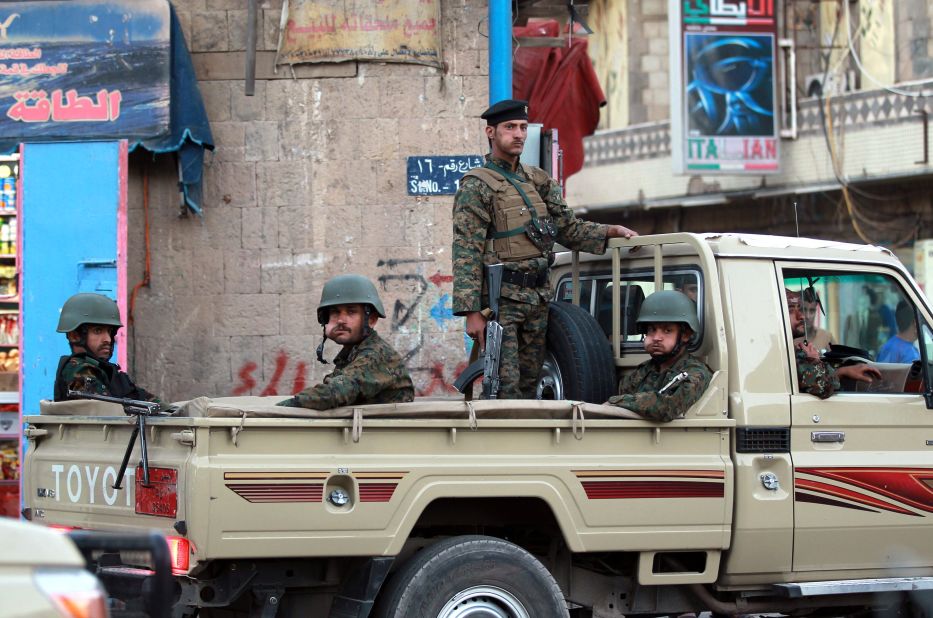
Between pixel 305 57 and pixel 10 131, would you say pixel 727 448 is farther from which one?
pixel 10 131

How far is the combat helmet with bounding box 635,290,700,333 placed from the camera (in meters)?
5.87

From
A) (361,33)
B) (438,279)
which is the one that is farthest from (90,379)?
(361,33)

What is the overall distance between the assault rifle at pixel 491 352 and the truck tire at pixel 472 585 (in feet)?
3.42

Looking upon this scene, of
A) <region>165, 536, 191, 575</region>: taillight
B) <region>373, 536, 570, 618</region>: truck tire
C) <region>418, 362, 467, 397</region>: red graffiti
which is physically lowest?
<region>373, 536, 570, 618</region>: truck tire

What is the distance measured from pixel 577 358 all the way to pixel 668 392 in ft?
2.18

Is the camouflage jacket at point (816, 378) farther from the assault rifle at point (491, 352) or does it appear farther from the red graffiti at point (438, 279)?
the red graffiti at point (438, 279)

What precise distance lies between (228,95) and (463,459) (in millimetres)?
5769

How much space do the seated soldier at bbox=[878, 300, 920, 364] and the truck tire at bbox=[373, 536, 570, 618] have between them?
2.31 metres

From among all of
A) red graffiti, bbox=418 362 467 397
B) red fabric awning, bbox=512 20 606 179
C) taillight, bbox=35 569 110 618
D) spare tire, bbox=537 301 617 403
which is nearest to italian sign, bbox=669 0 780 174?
red fabric awning, bbox=512 20 606 179

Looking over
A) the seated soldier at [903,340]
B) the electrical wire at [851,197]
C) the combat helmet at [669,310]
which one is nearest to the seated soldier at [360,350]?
the combat helmet at [669,310]

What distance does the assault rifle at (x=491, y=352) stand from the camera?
6.34m

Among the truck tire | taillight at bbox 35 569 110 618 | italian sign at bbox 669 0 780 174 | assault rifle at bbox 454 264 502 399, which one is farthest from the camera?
italian sign at bbox 669 0 780 174

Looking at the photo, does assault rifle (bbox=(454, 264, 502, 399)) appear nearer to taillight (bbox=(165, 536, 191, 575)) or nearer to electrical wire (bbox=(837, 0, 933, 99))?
taillight (bbox=(165, 536, 191, 575))

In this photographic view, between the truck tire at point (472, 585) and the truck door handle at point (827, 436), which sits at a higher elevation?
the truck door handle at point (827, 436)
